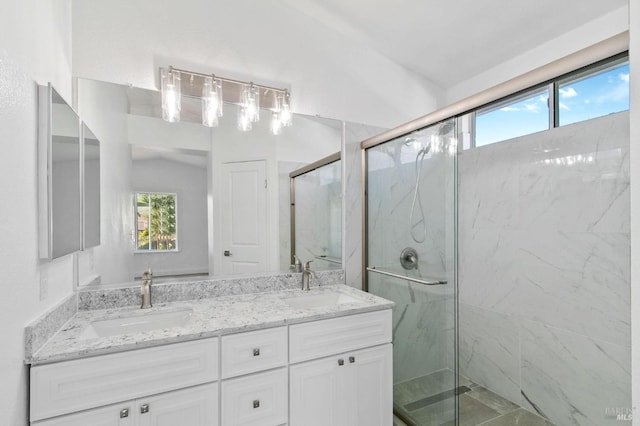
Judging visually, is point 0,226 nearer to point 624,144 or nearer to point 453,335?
point 453,335

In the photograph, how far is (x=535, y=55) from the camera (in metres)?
2.18

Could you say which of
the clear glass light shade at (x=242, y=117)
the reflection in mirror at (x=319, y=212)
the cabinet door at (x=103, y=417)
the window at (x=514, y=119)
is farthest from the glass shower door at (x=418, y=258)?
the cabinet door at (x=103, y=417)

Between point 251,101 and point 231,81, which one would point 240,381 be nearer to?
point 251,101

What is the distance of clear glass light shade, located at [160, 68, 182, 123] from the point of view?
1.85 metres

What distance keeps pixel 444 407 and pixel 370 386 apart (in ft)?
1.99

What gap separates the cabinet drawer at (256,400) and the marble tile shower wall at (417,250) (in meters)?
1.05

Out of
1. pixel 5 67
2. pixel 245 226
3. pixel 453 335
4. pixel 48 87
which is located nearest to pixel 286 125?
pixel 245 226

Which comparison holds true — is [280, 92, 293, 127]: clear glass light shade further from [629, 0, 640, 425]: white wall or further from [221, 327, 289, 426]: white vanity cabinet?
[629, 0, 640, 425]: white wall

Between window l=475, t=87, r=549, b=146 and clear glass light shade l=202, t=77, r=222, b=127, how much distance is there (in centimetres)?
179

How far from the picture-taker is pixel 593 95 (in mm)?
2000

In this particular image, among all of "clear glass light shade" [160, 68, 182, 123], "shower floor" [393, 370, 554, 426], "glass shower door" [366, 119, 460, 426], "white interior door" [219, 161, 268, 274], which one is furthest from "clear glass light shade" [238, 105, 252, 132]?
"shower floor" [393, 370, 554, 426]

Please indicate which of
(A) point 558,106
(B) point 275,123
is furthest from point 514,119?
(B) point 275,123

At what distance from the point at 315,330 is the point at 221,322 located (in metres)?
0.46

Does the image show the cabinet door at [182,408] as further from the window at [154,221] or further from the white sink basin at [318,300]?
the window at [154,221]
